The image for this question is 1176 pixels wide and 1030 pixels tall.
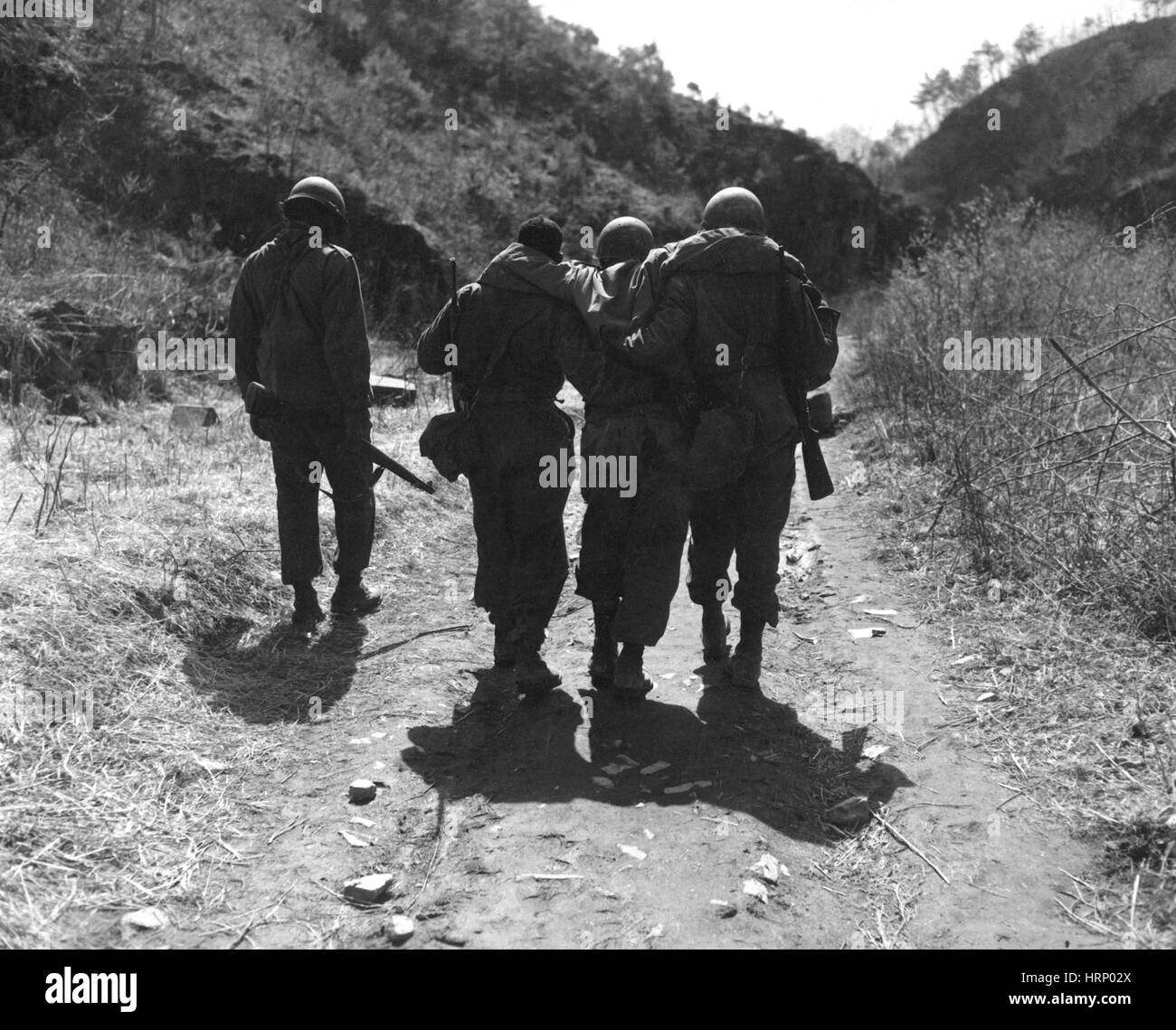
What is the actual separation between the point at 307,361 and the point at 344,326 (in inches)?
9.8

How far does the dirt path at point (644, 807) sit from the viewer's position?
3.01 meters

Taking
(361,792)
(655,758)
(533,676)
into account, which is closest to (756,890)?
(655,758)

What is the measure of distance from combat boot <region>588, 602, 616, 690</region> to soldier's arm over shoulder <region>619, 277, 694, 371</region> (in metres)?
1.10

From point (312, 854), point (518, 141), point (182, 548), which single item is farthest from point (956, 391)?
point (518, 141)

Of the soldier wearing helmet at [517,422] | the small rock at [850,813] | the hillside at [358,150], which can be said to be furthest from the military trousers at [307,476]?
the hillside at [358,150]

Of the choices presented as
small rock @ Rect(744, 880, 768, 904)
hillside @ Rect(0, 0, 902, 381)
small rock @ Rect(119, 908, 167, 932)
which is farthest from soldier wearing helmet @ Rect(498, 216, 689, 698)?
hillside @ Rect(0, 0, 902, 381)

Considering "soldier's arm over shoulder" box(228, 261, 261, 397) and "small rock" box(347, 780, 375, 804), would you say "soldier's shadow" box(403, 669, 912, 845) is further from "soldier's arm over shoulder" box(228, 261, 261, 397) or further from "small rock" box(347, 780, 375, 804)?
"soldier's arm over shoulder" box(228, 261, 261, 397)

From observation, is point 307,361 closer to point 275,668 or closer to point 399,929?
point 275,668

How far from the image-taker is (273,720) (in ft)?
14.5

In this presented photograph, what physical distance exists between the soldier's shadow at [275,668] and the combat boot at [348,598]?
111 millimetres

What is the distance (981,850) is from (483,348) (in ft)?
8.80

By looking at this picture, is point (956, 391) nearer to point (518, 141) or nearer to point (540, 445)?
point (540, 445)

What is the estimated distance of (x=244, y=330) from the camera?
208 inches

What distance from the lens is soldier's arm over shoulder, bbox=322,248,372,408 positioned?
5.10m
